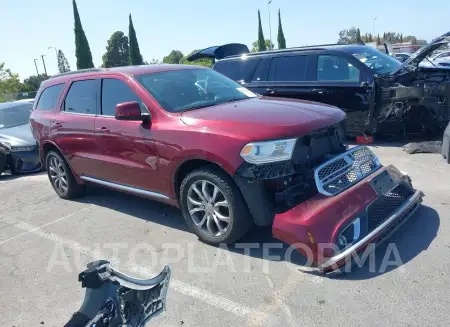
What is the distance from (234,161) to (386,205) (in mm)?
1438

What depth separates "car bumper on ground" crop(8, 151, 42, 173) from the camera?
8.95 metres

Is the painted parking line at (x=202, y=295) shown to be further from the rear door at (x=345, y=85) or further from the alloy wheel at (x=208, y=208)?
the rear door at (x=345, y=85)

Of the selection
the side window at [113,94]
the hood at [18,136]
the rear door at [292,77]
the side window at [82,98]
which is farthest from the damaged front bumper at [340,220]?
the hood at [18,136]


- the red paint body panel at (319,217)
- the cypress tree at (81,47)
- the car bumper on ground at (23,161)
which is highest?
the cypress tree at (81,47)

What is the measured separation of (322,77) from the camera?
7.66m

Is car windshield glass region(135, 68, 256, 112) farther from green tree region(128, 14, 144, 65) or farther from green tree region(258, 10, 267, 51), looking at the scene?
green tree region(258, 10, 267, 51)

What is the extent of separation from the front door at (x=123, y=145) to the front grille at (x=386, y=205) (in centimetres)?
214

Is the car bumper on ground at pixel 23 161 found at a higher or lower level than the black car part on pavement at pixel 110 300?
lower

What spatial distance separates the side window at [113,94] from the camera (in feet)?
15.2

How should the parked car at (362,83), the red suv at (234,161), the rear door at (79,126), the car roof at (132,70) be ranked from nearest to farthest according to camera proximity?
the red suv at (234,161) < the car roof at (132,70) < the rear door at (79,126) < the parked car at (362,83)

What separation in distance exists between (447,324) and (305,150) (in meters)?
1.71

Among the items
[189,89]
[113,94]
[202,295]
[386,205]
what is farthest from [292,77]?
[202,295]

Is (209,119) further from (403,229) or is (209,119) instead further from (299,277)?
(403,229)

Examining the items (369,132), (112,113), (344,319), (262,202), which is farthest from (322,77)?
(344,319)
